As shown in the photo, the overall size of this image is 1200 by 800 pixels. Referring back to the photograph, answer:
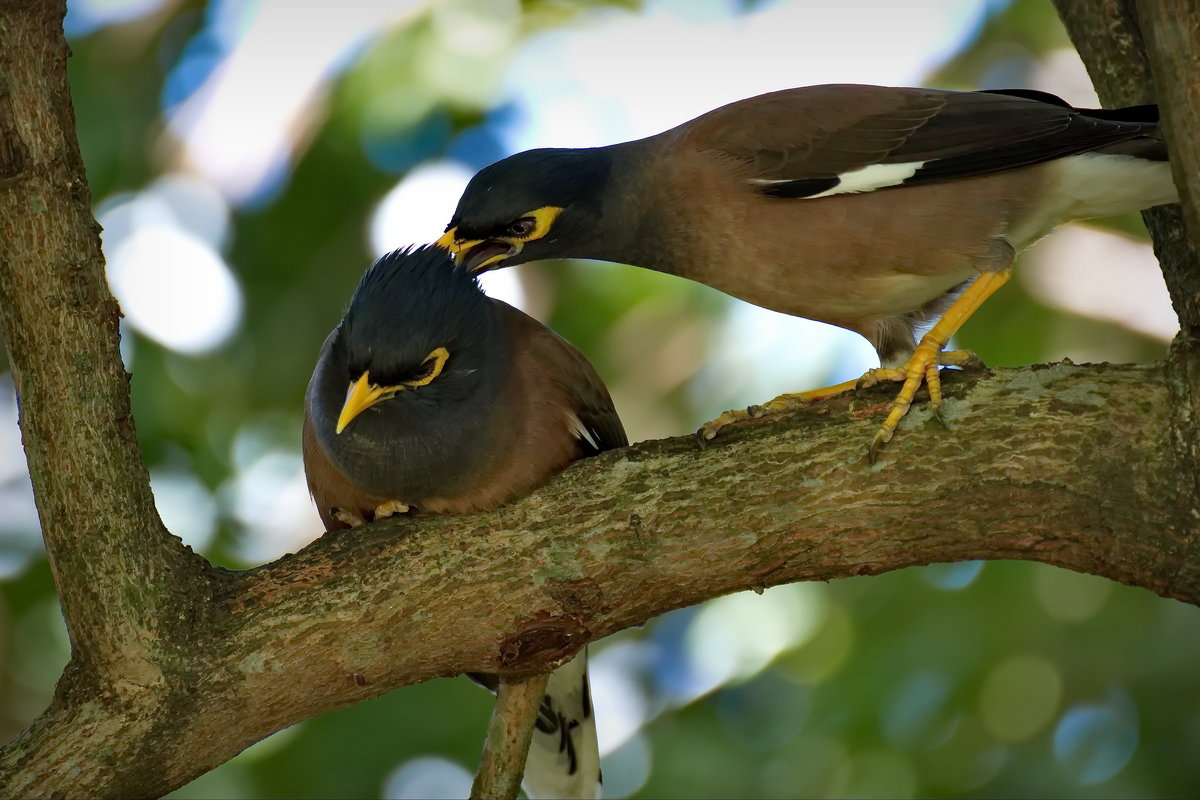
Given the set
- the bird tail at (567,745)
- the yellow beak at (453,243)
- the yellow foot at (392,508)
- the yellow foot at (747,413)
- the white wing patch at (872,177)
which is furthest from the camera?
the bird tail at (567,745)

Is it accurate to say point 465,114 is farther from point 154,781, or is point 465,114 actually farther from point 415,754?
point 154,781

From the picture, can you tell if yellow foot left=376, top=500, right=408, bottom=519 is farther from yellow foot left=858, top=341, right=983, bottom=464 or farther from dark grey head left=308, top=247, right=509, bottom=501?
yellow foot left=858, top=341, right=983, bottom=464

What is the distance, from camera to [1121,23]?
405cm

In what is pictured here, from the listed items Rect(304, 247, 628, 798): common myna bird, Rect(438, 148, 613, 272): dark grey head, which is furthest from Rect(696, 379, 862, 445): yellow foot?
Rect(438, 148, 613, 272): dark grey head

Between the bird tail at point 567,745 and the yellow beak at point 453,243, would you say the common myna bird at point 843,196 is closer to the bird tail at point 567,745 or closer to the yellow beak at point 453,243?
the yellow beak at point 453,243

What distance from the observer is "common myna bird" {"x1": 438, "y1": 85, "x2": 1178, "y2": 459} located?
4160 mm

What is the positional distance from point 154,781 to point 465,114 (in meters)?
4.07

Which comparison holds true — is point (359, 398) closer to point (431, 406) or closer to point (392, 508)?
point (431, 406)

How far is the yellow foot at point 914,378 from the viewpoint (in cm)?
333

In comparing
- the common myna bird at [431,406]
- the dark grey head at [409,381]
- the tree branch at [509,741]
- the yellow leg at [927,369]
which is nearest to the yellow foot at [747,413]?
the yellow leg at [927,369]

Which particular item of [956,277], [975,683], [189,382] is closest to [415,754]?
[189,382]

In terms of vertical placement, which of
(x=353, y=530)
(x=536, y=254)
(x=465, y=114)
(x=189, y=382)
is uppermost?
(x=465, y=114)

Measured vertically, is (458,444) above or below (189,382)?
below

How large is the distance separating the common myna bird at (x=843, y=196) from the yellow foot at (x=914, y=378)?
1.06 ft
